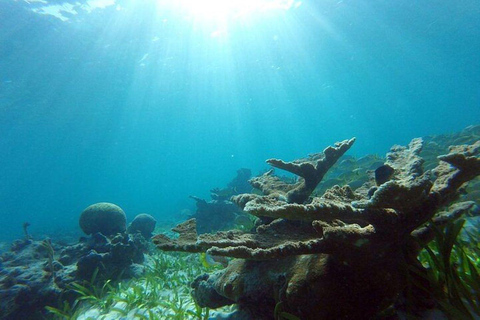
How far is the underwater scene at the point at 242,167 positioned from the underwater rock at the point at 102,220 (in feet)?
0.21

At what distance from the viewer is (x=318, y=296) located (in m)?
2.03

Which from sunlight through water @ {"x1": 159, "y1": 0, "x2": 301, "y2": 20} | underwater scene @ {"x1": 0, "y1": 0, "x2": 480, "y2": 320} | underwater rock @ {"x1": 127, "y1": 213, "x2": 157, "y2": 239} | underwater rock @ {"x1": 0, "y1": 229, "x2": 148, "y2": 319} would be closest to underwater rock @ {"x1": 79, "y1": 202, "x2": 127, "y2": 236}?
underwater scene @ {"x1": 0, "y1": 0, "x2": 480, "y2": 320}

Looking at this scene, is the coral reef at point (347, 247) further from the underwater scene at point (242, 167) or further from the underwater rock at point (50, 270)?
the underwater rock at point (50, 270)

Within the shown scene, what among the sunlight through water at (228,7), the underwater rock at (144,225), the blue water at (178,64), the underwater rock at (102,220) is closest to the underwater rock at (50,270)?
the underwater rock at (102,220)

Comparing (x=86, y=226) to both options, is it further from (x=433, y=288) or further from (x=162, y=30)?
(x=162, y=30)

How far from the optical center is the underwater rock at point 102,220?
33.1 feet

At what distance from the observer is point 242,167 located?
2473 cm

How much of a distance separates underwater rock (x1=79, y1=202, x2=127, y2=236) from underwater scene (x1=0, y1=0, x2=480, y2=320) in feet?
0.21

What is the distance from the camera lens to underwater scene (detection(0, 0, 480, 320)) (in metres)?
2.10

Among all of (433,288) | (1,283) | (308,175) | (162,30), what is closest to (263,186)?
(308,175)

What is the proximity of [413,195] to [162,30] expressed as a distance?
28067 mm

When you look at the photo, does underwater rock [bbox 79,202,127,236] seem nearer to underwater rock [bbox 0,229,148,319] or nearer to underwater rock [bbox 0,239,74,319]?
underwater rock [bbox 0,229,148,319]

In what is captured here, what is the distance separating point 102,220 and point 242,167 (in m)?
16.0

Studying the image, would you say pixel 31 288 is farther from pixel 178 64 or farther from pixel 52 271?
pixel 178 64
